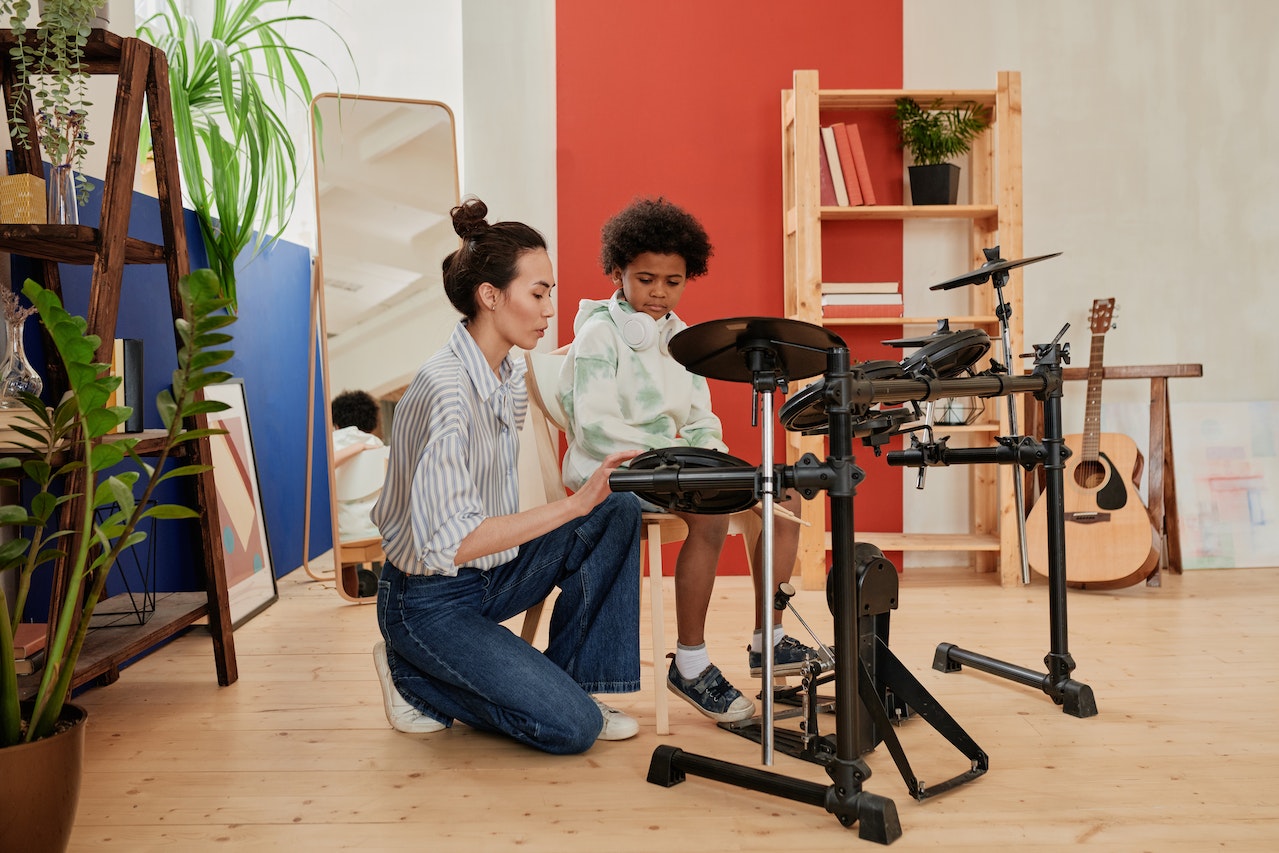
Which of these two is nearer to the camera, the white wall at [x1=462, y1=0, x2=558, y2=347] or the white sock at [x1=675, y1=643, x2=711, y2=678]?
the white sock at [x1=675, y1=643, x2=711, y2=678]

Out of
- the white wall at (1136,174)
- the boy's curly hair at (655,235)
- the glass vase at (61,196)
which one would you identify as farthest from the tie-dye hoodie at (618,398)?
the white wall at (1136,174)

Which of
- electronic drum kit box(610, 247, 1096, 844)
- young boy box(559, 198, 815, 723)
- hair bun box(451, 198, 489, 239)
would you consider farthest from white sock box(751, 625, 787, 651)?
hair bun box(451, 198, 489, 239)

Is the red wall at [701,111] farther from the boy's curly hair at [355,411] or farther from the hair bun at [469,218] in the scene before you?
the hair bun at [469,218]

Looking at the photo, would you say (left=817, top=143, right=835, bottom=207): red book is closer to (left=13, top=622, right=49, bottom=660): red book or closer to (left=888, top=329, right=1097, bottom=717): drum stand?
(left=888, top=329, right=1097, bottom=717): drum stand

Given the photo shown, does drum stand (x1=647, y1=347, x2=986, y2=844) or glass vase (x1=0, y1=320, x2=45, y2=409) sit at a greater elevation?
glass vase (x1=0, y1=320, x2=45, y2=409)

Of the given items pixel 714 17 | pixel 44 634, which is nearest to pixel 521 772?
pixel 44 634

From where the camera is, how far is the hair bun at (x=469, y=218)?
2.19 m

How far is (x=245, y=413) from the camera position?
3529mm

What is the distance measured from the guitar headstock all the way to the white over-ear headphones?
5.88 ft

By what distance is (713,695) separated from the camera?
2291mm

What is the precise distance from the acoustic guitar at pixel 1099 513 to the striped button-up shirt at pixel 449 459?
2071 millimetres

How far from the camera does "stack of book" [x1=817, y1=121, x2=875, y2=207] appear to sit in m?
3.62

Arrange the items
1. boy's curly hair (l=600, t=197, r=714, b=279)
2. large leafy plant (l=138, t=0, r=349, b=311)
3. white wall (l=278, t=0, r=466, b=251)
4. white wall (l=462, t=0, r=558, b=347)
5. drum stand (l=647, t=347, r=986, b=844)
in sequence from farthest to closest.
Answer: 1. white wall (l=278, t=0, r=466, b=251)
2. white wall (l=462, t=0, r=558, b=347)
3. large leafy plant (l=138, t=0, r=349, b=311)
4. boy's curly hair (l=600, t=197, r=714, b=279)
5. drum stand (l=647, t=347, r=986, b=844)

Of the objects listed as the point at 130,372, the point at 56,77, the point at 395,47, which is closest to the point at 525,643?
the point at 130,372
